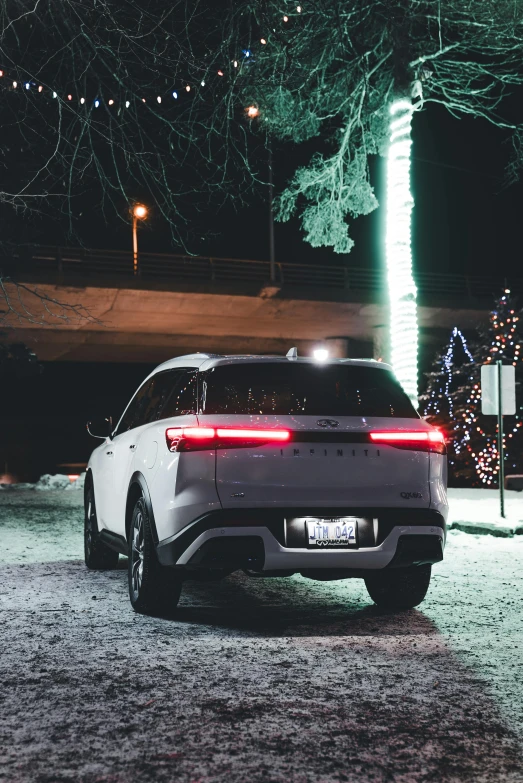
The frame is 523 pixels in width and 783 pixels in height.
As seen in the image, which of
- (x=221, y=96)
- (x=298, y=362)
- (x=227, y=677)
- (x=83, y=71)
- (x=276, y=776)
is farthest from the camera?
(x=221, y=96)

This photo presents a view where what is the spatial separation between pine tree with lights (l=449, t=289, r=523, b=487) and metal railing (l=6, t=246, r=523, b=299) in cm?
1508

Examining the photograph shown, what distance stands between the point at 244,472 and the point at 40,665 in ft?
5.80

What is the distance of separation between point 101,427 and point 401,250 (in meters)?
11.4

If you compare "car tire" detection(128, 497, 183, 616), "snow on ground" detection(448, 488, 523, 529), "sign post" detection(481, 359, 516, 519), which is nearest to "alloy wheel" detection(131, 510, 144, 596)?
"car tire" detection(128, 497, 183, 616)

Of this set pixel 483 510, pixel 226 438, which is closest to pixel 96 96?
pixel 226 438

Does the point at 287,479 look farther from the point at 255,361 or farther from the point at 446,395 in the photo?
the point at 446,395

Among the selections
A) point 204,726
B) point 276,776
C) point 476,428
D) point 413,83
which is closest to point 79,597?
point 204,726

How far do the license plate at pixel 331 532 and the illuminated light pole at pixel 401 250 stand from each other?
12584mm

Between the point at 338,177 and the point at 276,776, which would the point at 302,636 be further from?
the point at 338,177

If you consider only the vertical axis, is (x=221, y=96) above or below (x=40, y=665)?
above

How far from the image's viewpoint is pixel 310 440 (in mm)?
6254

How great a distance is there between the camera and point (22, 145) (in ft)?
85.9

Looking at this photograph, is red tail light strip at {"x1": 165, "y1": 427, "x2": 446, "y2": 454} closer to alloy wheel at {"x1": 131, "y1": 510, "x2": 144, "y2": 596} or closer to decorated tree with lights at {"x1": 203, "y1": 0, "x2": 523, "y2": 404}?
alloy wheel at {"x1": 131, "y1": 510, "x2": 144, "y2": 596}

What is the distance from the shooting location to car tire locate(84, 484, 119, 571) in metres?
9.27
